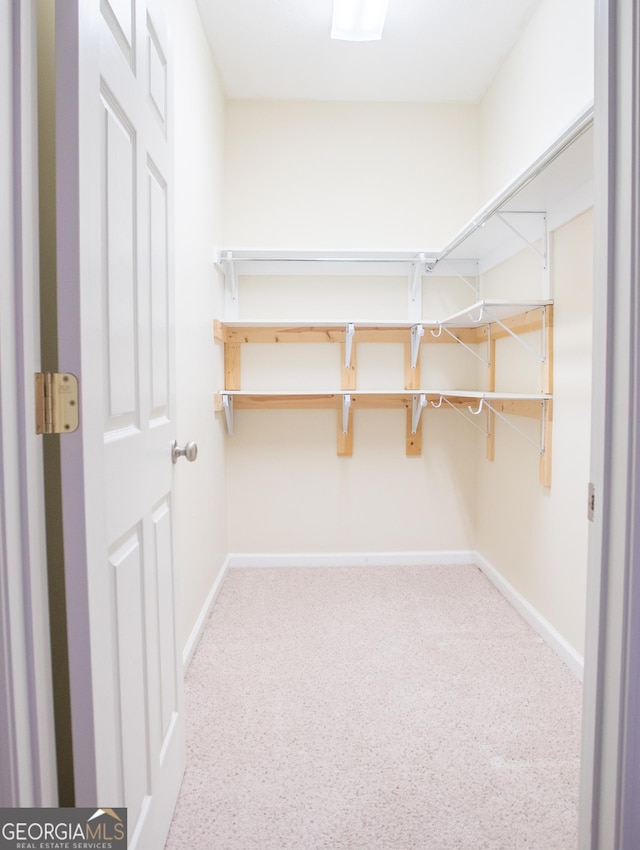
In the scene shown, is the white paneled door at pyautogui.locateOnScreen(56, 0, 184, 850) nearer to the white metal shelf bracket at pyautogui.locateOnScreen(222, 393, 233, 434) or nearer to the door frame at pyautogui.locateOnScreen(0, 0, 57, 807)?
the door frame at pyautogui.locateOnScreen(0, 0, 57, 807)

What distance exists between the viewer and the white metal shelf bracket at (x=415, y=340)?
8.74ft

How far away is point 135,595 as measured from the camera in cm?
96

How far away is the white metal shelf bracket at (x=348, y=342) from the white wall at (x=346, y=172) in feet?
1.67

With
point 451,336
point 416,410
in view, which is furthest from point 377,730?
point 451,336

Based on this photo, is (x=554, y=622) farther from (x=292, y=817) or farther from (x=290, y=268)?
(x=290, y=268)

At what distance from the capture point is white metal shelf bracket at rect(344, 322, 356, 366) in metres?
2.61

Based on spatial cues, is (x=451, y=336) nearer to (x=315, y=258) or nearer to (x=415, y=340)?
(x=415, y=340)

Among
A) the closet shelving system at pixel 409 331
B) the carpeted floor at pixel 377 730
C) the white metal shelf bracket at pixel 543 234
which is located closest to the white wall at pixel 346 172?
the closet shelving system at pixel 409 331

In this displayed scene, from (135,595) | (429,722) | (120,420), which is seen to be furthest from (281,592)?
(120,420)

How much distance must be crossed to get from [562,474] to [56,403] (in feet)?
6.08

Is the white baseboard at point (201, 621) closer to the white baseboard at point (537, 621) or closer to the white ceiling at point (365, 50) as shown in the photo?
the white baseboard at point (537, 621)

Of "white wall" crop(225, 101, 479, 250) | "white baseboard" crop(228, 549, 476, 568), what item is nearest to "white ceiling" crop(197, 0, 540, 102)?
"white wall" crop(225, 101, 479, 250)

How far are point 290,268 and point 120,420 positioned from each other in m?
2.09

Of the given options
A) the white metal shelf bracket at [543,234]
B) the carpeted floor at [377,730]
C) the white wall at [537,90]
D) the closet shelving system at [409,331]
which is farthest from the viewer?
the closet shelving system at [409,331]
